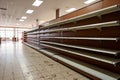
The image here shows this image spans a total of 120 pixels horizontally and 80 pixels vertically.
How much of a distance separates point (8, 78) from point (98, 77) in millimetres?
1921

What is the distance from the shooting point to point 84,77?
2.57 m

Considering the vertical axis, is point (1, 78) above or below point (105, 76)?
below

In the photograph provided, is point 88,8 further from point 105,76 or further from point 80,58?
point 105,76

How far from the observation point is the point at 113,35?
7.79 ft

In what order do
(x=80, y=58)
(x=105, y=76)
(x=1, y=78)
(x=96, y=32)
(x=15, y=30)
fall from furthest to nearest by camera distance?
(x=15, y=30) → (x=80, y=58) → (x=96, y=32) → (x=1, y=78) → (x=105, y=76)

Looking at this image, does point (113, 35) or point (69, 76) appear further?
point (69, 76)

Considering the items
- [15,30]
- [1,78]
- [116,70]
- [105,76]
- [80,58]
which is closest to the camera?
[105,76]

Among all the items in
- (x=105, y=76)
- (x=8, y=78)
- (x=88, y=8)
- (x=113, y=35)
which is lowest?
(x=8, y=78)

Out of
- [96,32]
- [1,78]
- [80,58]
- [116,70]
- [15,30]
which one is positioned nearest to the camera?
[116,70]

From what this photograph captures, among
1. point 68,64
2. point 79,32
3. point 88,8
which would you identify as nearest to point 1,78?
point 68,64

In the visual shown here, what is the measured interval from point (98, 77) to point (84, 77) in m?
0.46

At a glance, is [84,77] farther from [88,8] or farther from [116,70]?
[88,8]

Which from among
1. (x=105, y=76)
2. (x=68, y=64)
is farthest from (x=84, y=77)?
(x=68, y=64)

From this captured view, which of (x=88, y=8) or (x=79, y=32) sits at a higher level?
(x=88, y=8)
